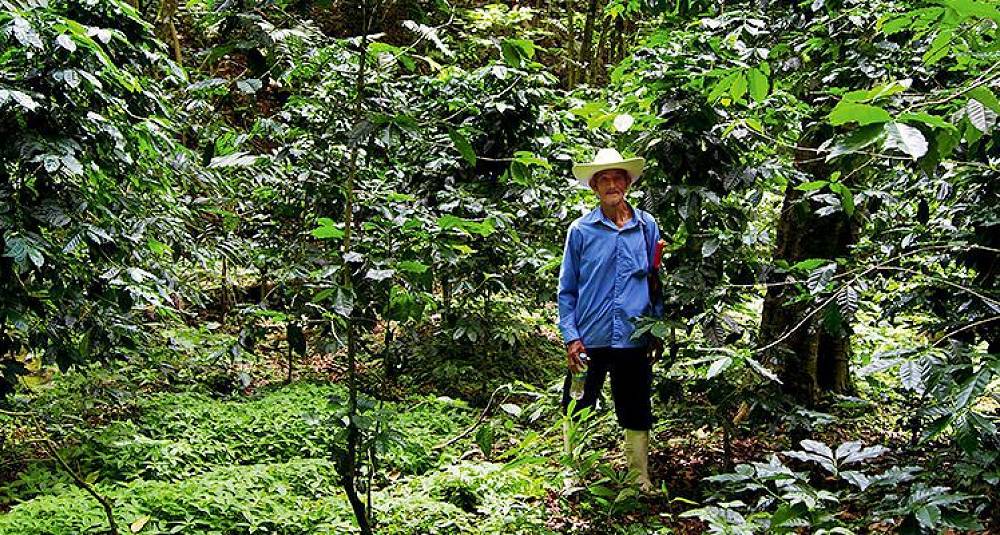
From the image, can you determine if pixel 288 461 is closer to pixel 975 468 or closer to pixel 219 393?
pixel 219 393

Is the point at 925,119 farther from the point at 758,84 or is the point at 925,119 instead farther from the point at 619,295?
the point at 619,295

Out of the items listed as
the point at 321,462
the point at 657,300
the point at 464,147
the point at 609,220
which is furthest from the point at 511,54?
the point at 321,462

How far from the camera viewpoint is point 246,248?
20.1ft

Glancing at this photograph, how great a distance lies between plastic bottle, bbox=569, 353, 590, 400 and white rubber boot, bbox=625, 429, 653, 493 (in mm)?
383

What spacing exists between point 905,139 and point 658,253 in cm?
253

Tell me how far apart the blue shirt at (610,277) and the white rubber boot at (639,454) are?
0.49m

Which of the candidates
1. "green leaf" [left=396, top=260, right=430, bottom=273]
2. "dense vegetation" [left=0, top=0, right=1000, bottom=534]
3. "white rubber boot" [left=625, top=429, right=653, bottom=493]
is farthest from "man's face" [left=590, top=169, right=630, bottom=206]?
"green leaf" [left=396, top=260, right=430, bottom=273]

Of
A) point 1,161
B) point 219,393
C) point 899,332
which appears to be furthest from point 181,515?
point 899,332

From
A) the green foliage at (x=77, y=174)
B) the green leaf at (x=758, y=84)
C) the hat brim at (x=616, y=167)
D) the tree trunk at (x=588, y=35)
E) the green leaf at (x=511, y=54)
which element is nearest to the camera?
the green leaf at (x=758, y=84)

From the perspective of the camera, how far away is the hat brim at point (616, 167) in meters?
3.70

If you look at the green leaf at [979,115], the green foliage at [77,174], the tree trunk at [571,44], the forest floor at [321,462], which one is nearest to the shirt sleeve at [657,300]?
the forest floor at [321,462]

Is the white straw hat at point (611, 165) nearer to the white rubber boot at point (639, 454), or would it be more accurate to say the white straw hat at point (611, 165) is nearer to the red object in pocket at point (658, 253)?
the red object in pocket at point (658, 253)

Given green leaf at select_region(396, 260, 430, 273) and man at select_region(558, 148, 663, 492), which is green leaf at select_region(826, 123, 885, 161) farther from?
man at select_region(558, 148, 663, 492)

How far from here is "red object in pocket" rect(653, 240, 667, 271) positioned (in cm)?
381
